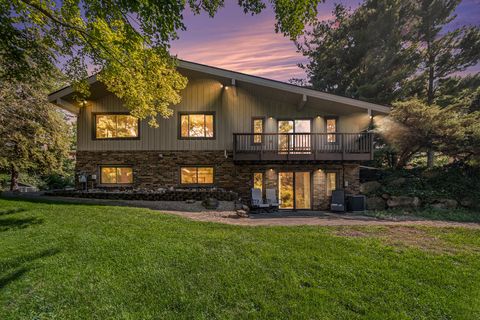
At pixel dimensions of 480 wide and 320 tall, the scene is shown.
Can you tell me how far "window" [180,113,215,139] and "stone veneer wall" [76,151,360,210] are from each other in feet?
3.34

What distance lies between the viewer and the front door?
451 inches

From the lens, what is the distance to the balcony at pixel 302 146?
1086 centimetres

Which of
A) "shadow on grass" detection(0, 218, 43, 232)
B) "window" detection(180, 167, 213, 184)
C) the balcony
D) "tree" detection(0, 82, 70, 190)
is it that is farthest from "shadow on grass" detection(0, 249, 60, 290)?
"tree" detection(0, 82, 70, 190)

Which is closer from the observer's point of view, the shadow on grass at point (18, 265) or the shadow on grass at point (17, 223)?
the shadow on grass at point (18, 265)

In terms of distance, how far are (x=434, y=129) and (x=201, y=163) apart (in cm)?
1225

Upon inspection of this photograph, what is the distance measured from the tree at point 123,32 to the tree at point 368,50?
14695 mm

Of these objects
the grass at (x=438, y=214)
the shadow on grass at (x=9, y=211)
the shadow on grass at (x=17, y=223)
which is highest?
the shadow on grass at (x=9, y=211)

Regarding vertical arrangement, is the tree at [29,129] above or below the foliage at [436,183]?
above

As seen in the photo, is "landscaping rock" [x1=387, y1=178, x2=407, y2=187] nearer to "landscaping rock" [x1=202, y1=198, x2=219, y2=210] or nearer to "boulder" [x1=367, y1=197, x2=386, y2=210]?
"boulder" [x1=367, y1=197, x2=386, y2=210]

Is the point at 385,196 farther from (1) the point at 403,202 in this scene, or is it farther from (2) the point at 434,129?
(2) the point at 434,129

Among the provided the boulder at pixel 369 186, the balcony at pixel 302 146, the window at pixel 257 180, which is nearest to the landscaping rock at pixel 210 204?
the balcony at pixel 302 146

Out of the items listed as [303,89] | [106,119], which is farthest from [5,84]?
[303,89]

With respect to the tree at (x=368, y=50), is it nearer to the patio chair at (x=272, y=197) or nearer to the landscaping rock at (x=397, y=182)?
the landscaping rock at (x=397, y=182)

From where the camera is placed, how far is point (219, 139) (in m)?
12.1
